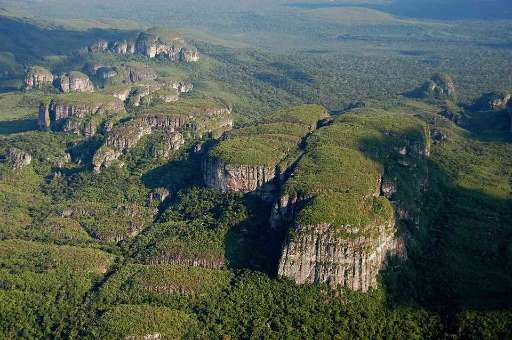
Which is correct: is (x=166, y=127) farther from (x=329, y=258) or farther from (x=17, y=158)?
(x=329, y=258)

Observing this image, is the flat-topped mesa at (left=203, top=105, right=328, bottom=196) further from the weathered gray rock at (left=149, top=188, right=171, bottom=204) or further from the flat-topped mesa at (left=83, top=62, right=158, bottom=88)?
the flat-topped mesa at (left=83, top=62, right=158, bottom=88)

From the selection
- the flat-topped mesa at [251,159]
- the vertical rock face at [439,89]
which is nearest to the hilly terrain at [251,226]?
the flat-topped mesa at [251,159]

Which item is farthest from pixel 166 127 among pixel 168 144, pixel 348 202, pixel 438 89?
pixel 438 89

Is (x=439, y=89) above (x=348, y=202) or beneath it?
beneath

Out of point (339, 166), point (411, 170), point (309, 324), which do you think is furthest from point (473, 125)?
point (309, 324)

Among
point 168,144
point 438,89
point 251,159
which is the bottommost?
point 168,144
